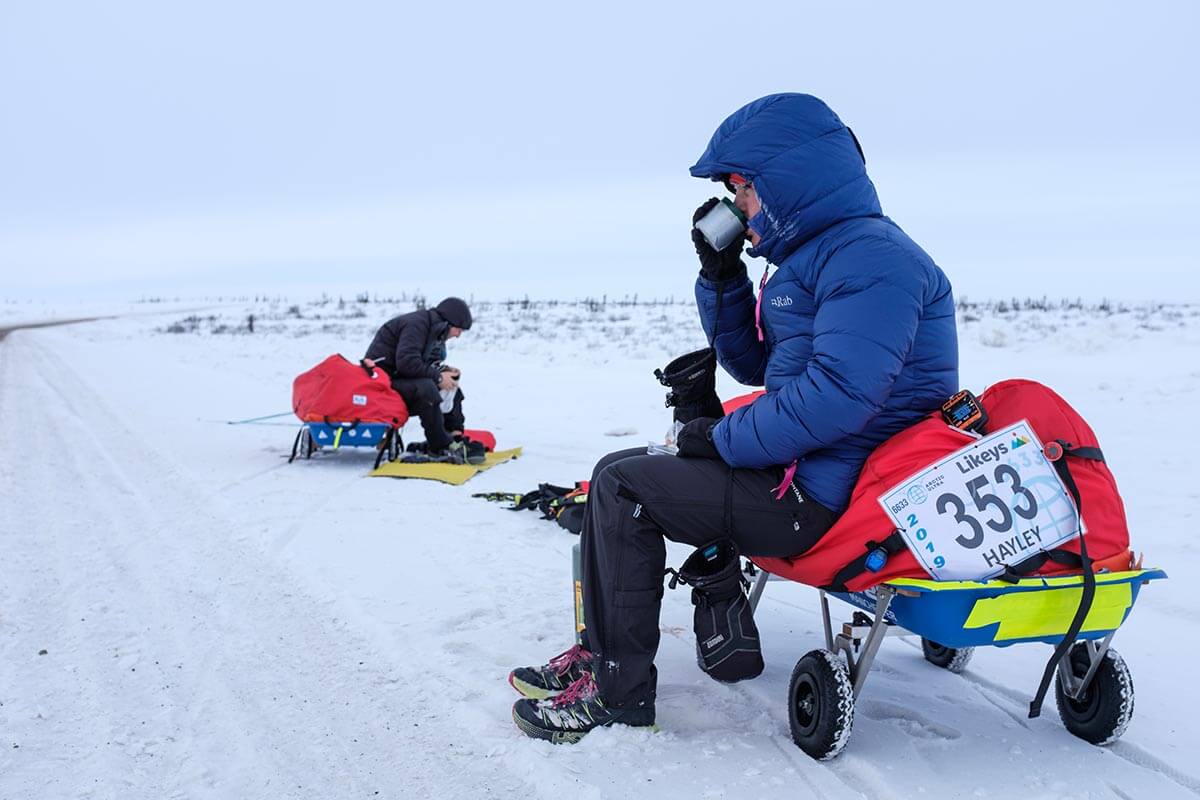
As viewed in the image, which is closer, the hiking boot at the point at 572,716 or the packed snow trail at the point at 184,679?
the packed snow trail at the point at 184,679

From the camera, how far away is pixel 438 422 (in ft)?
26.9

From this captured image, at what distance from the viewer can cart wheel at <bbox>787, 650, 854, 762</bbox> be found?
2.69 meters

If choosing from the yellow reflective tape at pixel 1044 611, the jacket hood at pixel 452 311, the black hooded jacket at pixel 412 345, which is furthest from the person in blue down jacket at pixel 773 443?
the jacket hood at pixel 452 311

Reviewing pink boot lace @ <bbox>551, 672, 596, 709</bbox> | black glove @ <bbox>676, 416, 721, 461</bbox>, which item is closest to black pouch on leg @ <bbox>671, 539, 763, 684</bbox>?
black glove @ <bbox>676, 416, 721, 461</bbox>

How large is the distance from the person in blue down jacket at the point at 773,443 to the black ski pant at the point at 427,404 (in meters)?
5.33

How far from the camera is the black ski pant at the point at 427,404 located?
8117 mm

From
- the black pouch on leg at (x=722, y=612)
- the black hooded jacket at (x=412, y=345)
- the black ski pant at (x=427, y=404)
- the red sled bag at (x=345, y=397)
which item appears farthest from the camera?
the black hooded jacket at (x=412, y=345)

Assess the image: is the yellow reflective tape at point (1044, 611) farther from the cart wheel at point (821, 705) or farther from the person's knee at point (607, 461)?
the person's knee at point (607, 461)

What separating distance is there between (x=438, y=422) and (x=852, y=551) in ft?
19.2

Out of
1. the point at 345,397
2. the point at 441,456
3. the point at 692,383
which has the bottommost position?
the point at 441,456

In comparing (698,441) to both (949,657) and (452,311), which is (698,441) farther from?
(452,311)

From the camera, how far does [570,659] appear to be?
3.18 m

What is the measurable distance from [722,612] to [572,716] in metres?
0.64

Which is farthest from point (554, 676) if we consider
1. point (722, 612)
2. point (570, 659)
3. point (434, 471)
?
point (434, 471)
